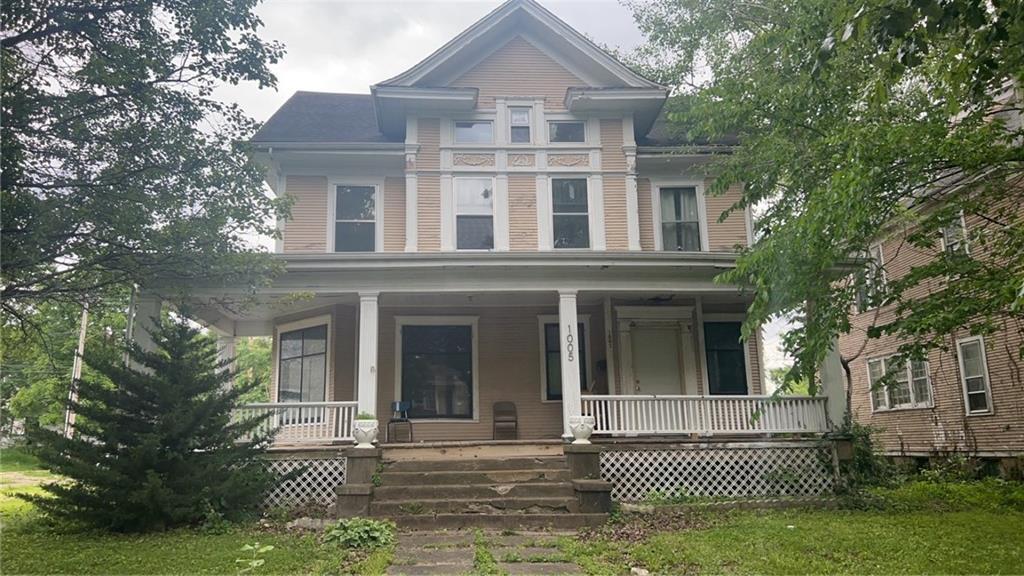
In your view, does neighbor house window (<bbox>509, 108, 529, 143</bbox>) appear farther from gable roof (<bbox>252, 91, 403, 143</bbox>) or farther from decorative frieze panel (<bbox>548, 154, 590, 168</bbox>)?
gable roof (<bbox>252, 91, 403, 143</bbox>)

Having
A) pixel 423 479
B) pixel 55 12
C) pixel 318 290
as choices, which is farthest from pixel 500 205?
A: pixel 55 12

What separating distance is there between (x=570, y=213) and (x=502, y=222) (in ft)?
4.39

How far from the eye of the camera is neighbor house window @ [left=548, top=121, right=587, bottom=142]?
44.2ft

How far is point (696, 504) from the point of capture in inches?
362

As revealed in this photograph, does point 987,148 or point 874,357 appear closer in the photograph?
point 987,148

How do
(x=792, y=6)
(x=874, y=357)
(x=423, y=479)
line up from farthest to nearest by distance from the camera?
(x=874, y=357), (x=792, y=6), (x=423, y=479)

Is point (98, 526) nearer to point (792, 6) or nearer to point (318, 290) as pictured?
point (318, 290)

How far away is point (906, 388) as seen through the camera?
17109mm

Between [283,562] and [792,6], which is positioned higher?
[792,6]

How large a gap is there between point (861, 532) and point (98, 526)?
8.43 metres

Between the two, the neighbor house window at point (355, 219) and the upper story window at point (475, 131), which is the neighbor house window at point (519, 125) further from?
the neighbor house window at point (355, 219)

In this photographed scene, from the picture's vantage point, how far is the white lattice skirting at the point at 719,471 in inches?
386

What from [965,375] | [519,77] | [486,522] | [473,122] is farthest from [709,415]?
[965,375]

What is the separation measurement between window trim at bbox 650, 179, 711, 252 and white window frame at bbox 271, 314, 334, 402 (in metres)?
6.42
